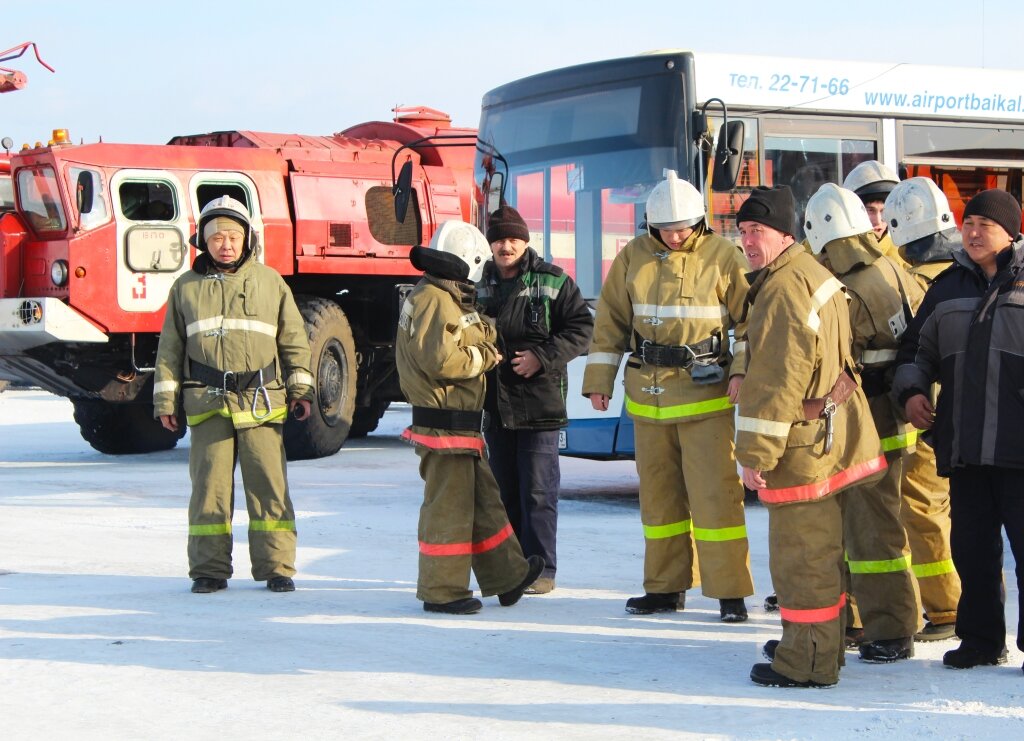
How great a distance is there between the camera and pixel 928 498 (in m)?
6.05

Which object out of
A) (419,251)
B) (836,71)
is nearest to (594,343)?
(419,251)

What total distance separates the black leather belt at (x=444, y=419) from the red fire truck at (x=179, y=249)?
5468 millimetres

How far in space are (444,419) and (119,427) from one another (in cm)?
926

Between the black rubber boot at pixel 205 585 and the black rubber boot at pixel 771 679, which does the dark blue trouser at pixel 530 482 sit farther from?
the black rubber boot at pixel 771 679

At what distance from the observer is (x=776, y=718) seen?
4660mm

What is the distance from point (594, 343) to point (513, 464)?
904mm

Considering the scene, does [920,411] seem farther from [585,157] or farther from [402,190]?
[402,190]

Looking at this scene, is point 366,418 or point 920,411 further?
point 366,418

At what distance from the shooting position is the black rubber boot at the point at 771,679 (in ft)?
16.7

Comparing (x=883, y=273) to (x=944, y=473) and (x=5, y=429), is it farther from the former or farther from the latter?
(x=5, y=429)

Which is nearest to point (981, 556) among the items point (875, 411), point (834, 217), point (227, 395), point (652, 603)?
point (875, 411)

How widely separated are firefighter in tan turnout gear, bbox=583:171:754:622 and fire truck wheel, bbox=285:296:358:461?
7.27 m

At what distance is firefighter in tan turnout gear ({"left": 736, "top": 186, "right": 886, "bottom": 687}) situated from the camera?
16.5 ft

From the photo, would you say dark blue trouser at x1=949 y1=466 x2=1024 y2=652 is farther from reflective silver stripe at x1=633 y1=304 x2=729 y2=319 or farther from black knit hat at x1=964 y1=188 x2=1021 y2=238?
reflective silver stripe at x1=633 y1=304 x2=729 y2=319
